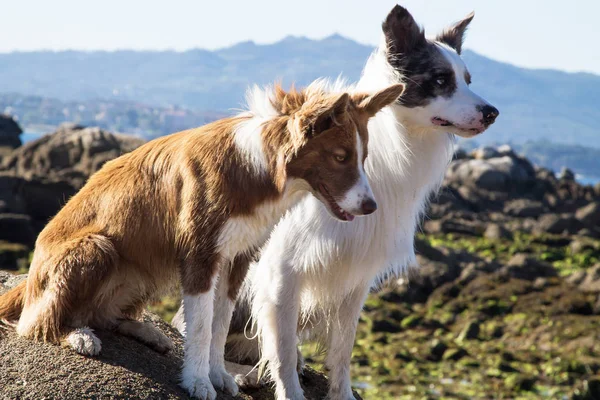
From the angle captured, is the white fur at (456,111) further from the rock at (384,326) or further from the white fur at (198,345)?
the rock at (384,326)

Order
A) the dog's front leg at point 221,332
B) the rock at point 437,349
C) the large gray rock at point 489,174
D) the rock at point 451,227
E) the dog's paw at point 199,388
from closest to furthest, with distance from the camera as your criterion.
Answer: the dog's paw at point 199,388, the dog's front leg at point 221,332, the rock at point 437,349, the rock at point 451,227, the large gray rock at point 489,174

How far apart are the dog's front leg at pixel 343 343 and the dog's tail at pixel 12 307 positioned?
7.42 feet

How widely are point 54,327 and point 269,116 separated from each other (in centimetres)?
191

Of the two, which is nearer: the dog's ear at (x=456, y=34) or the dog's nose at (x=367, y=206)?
the dog's nose at (x=367, y=206)

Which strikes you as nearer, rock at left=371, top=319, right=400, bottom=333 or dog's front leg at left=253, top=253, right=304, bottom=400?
dog's front leg at left=253, top=253, right=304, bottom=400

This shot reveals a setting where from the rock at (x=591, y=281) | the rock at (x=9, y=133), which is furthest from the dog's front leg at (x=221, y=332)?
the rock at (x=9, y=133)

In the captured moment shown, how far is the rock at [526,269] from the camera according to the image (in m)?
22.9

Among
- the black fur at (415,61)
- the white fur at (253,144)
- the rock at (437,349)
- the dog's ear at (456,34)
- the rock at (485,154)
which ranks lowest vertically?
the rock at (437,349)

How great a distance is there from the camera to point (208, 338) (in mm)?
5270

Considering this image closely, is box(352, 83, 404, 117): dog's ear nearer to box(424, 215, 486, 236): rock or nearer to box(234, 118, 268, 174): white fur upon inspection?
box(234, 118, 268, 174): white fur

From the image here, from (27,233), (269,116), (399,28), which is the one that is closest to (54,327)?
(269,116)

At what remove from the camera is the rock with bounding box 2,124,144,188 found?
1326 inches

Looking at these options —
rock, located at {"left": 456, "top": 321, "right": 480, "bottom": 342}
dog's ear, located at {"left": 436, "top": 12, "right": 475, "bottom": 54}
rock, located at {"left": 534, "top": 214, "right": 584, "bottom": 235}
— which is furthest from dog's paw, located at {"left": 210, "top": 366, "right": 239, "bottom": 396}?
rock, located at {"left": 534, "top": 214, "right": 584, "bottom": 235}

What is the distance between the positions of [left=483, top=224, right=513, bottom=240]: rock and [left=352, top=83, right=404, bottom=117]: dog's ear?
25.7 metres
